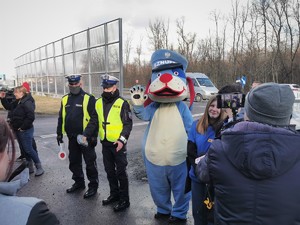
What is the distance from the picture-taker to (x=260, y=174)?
1601mm

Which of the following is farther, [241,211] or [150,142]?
[150,142]

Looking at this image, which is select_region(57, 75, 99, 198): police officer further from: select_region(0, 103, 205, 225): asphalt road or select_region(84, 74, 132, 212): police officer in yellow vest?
select_region(84, 74, 132, 212): police officer in yellow vest

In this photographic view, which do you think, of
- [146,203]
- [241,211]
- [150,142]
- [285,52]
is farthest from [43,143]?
[285,52]

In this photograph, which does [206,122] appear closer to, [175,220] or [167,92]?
[167,92]

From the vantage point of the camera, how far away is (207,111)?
319 centimetres

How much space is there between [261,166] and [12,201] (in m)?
1.20

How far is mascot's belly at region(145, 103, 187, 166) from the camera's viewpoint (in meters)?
3.77

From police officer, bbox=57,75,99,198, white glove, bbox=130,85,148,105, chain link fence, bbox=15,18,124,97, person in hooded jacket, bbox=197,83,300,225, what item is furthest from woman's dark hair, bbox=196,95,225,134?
chain link fence, bbox=15,18,124,97

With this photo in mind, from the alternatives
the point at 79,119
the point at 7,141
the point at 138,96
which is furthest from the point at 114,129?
the point at 7,141

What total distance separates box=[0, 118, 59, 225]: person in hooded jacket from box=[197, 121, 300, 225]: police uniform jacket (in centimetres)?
97

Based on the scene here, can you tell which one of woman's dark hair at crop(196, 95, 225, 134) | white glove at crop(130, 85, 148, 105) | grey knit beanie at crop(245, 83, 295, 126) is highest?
grey knit beanie at crop(245, 83, 295, 126)

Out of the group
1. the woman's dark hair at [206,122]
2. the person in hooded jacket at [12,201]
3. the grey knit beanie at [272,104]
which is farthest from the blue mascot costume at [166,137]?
the person in hooded jacket at [12,201]

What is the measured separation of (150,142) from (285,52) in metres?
31.2

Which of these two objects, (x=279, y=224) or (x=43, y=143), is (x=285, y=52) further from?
(x=279, y=224)
